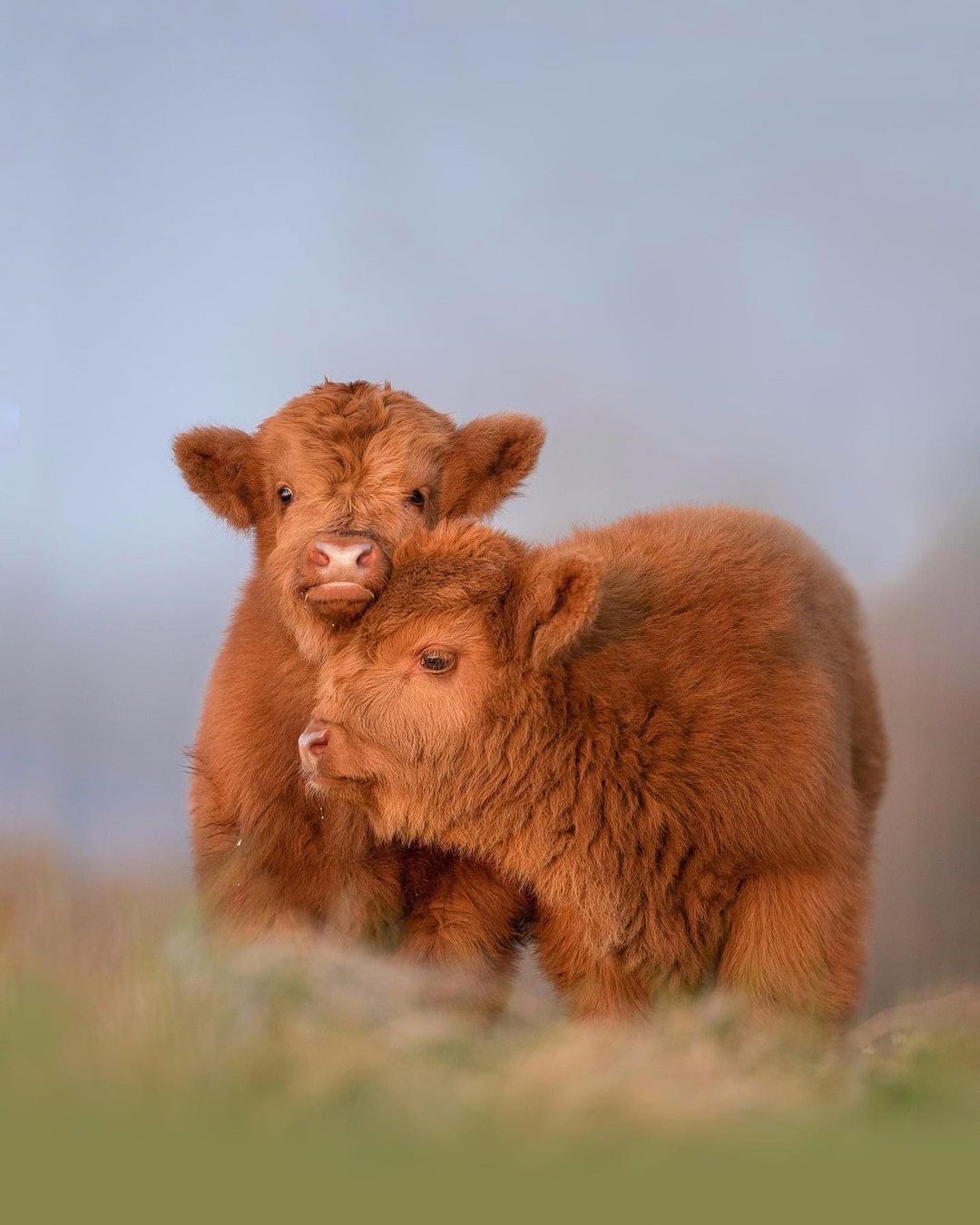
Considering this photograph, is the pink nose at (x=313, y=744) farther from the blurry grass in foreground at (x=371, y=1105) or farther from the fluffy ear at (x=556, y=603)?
the blurry grass in foreground at (x=371, y=1105)

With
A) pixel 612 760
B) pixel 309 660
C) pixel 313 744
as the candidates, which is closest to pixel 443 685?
pixel 313 744

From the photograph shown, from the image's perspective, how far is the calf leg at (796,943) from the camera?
3.69m

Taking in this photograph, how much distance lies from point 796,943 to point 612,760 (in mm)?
677

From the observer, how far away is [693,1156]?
2213 millimetres

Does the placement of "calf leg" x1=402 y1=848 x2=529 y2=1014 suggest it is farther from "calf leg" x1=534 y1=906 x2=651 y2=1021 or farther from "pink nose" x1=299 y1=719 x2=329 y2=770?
"pink nose" x1=299 y1=719 x2=329 y2=770

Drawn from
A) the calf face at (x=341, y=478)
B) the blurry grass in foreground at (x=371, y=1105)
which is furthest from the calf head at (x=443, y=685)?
the blurry grass in foreground at (x=371, y=1105)

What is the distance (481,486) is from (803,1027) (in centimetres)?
224

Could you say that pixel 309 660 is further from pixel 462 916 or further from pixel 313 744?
pixel 462 916

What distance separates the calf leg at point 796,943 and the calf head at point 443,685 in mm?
715

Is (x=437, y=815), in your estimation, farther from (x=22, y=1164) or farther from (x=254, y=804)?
(x=22, y=1164)

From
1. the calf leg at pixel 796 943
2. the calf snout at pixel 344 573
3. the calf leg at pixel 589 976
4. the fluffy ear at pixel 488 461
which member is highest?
the fluffy ear at pixel 488 461

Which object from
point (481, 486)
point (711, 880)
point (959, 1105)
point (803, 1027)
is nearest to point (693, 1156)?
point (959, 1105)

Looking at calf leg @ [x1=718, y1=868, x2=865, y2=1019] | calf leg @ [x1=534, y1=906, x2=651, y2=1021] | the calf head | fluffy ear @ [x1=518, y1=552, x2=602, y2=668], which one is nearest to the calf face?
the calf head

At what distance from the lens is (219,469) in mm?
4910
